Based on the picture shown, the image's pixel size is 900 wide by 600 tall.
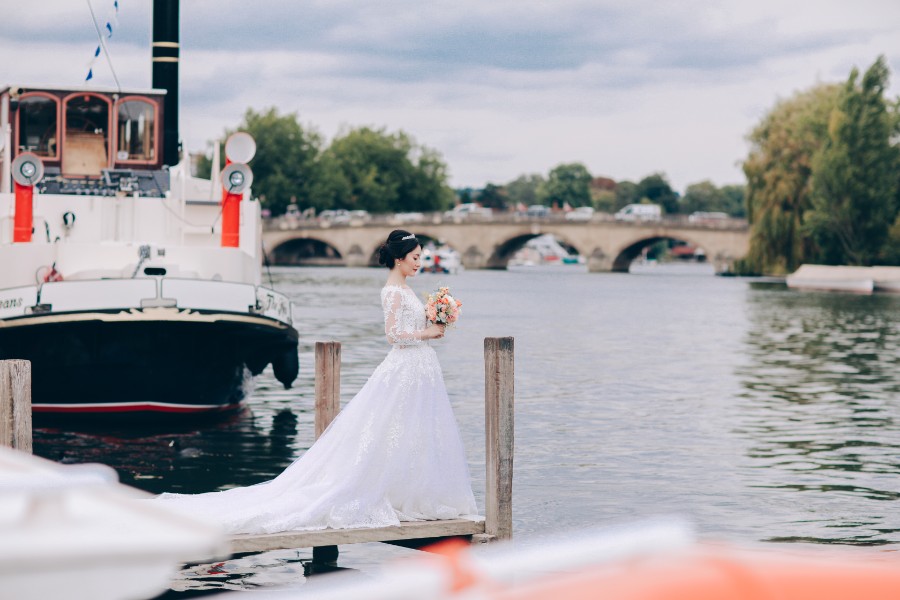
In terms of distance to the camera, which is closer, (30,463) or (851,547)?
(30,463)

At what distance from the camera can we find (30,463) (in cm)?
303

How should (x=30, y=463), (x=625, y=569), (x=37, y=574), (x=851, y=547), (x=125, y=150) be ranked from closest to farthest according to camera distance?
1. (x=37, y=574)
2. (x=625, y=569)
3. (x=30, y=463)
4. (x=851, y=547)
5. (x=125, y=150)

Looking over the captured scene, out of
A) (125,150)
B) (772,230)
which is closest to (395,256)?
(125,150)

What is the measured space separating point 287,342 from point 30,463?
46.5 ft

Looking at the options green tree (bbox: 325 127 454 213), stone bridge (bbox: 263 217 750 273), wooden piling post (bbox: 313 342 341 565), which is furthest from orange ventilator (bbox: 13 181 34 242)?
green tree (bbox: 325 127 454 213)

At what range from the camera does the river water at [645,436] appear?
1224 centimetres

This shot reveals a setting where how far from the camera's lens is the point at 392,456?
8266 mm

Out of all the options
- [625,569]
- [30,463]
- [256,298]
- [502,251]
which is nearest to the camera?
[625,569]

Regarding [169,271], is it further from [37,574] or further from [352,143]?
[352,143]

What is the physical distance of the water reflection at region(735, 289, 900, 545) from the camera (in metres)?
12.4

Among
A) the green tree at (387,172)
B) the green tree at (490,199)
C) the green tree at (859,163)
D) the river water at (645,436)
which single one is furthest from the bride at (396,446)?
the green tree at (490,199)

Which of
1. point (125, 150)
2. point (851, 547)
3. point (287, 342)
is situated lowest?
point (851, 547)

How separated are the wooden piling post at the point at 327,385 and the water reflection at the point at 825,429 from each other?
4.20 metres

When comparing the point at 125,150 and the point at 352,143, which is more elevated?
the point at 352,143
